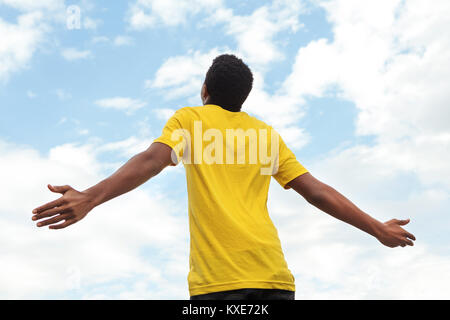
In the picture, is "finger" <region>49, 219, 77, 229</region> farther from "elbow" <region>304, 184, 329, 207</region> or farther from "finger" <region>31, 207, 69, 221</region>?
"elbow" <region>304, 184, 329, 207</region>

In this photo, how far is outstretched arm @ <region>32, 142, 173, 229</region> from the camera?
3270mm

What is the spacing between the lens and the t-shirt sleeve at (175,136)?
3.90 meters

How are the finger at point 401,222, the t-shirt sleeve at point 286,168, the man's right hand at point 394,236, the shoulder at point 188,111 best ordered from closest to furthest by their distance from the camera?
the shoulder at point 188,111, the t-shirt sleeve at point 286,168, the man's right hand at point 394,236, the finger at point 401,222

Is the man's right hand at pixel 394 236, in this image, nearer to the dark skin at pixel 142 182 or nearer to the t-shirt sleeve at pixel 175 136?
the dark skin at pixel 142 182

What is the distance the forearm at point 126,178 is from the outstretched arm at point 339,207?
1.47 metres


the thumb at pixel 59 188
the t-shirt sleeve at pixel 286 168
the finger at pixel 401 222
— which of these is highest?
the t-shirt sleeve at pixel 286 168

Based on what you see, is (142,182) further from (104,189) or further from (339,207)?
(339,207)

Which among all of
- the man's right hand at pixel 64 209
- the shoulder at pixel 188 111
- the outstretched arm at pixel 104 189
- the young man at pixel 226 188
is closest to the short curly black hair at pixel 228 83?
the young man at pixel 226 188

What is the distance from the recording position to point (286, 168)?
4.53 metres

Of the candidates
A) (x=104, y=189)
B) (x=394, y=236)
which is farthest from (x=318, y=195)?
(x=104, y=189)

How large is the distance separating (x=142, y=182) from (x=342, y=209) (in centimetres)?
196

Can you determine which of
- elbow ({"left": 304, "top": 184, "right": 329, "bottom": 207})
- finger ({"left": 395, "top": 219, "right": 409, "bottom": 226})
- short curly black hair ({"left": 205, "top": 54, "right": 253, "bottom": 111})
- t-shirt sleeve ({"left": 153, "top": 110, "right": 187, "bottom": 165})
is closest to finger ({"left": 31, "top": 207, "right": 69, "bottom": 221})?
t-shirt sleeve ({"left": 153, "top": 110, "right": 187, "bottom": 165})
